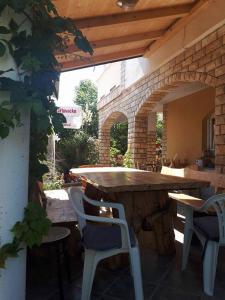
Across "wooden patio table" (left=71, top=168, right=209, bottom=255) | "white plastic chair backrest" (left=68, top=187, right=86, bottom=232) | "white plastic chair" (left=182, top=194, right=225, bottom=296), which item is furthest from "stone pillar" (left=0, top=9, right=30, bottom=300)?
"white plastic chair" (left=182, top=194, right=225, bottom=296)

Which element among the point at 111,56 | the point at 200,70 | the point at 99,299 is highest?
the point at 111,56

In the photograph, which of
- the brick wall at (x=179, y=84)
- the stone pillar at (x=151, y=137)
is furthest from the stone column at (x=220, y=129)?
the stone pillar at (x=151, y=137)

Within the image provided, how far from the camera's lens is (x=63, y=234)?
7.62 feet

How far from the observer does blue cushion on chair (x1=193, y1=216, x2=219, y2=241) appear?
2.39m

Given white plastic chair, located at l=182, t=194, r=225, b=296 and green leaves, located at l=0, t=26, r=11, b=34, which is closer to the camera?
green leaves, located at l=0, t=26, r=11, b=34

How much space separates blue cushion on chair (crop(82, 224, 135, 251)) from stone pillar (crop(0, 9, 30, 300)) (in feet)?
2.10

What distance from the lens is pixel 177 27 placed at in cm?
507

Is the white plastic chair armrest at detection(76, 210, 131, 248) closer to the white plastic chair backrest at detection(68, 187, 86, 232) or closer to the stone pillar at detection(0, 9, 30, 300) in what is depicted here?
the white plastic chair backrest at detection(68, 187, 86, 232)

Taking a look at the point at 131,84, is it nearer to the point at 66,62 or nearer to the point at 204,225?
the point at 66,62

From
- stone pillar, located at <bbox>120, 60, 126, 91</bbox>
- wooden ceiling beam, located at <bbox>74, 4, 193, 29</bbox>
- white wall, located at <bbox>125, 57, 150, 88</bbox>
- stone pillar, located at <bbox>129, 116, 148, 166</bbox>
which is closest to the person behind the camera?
wooden ceiling beam, located at <bbox>74, 4, 193, 29</bbox>

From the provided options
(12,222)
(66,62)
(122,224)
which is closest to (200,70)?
(66,62)

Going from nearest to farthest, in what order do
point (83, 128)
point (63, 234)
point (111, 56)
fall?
point (63, 234) → point (111, 56) → point (83, 128)

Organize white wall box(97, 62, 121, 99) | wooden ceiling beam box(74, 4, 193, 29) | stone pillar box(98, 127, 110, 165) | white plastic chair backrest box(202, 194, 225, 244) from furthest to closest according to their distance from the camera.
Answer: stone pillar box(98, 127, 110, 165) → white wall box(97, 62, 121, 99) → wooden ceiling beam box(74, 4, 193, 29) → white plastic chair backrest box(202, 194, 225, 244)

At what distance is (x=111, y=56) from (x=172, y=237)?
14.4ft
